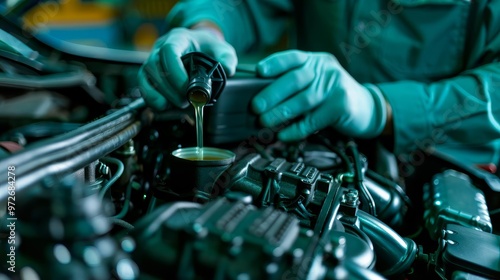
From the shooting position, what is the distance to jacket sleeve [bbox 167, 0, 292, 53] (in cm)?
Answer: 170

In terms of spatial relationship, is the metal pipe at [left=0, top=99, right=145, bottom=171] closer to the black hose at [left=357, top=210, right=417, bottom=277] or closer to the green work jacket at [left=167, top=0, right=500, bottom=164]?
the black hose at [left=357, top=210, right=417, bottom=277]

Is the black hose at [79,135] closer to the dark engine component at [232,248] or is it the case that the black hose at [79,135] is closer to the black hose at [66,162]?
the black hose at [66,162]

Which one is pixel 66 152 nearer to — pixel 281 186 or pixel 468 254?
pixel 281 186

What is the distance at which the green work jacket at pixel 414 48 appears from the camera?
1.28 meters

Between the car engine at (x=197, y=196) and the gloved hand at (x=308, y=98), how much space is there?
0.04 meters

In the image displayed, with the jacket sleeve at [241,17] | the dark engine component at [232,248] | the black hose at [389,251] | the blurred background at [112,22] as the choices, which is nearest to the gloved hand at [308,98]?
the black hose at [389,251]

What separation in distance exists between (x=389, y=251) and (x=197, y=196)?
0.34 metres

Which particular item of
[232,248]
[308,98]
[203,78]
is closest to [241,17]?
[308,98]

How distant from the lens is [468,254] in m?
0.62

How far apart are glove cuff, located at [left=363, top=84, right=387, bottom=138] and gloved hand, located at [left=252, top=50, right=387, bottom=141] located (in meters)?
0.04

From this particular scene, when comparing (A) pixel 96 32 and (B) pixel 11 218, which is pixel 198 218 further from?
(A) pixel 96 32

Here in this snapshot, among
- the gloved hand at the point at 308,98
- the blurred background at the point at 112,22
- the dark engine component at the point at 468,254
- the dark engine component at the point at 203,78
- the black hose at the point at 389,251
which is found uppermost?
the dark engine component at the point at 203,78

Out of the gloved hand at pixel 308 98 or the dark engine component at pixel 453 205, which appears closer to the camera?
the dark engine component at pixel 453 205

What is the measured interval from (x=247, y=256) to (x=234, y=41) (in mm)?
1506
